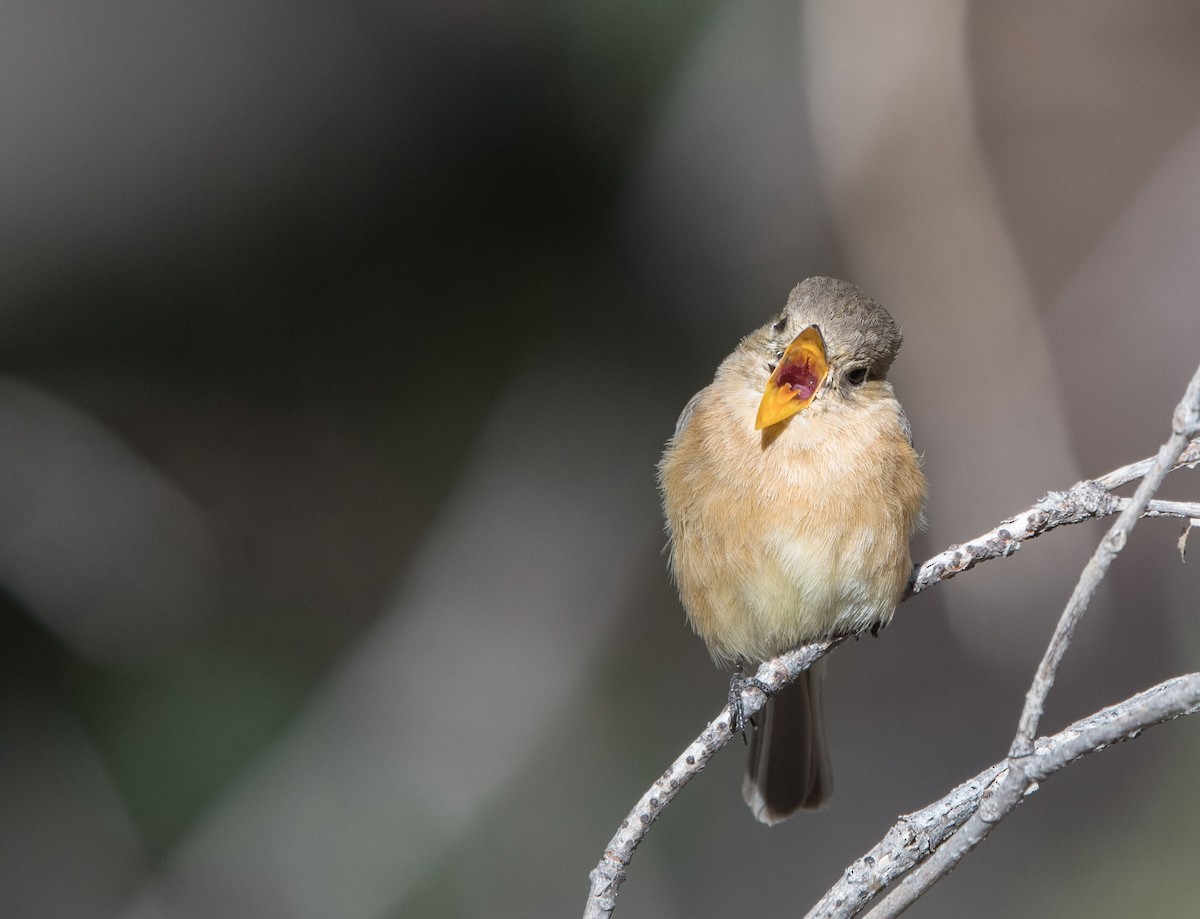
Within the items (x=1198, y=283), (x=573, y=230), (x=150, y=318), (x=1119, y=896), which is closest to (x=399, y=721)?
(x=150, y=318)

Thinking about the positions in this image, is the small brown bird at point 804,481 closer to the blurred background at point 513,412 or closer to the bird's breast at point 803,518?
the bird's breast at point 803,518

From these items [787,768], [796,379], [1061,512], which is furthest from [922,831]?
[787,768]

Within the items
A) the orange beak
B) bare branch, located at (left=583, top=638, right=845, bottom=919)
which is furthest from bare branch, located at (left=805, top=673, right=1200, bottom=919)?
the orange beak

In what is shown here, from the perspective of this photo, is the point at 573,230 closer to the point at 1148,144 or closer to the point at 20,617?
the point at 1148,144

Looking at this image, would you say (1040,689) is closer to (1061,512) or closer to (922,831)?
(922,831)

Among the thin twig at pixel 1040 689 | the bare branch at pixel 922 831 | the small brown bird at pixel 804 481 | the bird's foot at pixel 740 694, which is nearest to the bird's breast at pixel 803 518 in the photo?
the small brown bird at pixel 804 481
